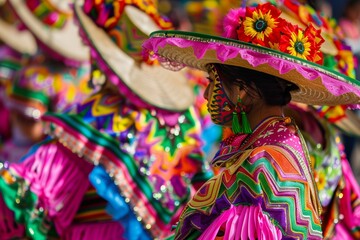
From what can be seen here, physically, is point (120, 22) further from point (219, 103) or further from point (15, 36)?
point (15, 36)

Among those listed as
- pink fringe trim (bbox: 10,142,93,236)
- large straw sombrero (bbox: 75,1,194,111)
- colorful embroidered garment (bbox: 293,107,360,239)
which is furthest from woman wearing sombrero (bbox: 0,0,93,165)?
colorful embroidered garment (bbox: 293,107,360,239)

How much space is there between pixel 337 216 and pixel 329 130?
451mm

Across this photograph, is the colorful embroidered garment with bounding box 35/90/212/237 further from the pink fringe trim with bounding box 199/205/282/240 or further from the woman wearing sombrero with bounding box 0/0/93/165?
the woman wearing sombrero with bounding box 0/0/93/165

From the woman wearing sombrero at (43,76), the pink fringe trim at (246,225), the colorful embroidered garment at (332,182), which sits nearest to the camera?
the pink fringe trim at (246,225)

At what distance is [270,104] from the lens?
3750 mm

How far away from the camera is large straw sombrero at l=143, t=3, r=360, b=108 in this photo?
3.49 m

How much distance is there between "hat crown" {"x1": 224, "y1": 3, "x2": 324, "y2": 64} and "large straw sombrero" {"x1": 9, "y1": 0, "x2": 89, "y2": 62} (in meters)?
3.09

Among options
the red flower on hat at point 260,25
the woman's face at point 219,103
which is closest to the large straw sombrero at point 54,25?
the woman's face at point 219,103

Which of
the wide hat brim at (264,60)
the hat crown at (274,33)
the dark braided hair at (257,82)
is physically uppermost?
the hat crown at (274,33)

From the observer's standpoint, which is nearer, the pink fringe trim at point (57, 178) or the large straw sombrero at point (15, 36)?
the pink fringe trim at point (57, 178)

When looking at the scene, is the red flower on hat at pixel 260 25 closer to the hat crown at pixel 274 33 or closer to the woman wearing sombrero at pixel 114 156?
the hat crown at pixel 274 33

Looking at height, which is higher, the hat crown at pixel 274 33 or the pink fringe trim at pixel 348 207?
the hat crown at pixel 274 33

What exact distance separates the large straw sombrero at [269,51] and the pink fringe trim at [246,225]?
50 centimetres

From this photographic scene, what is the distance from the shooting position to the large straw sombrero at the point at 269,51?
349 cm
